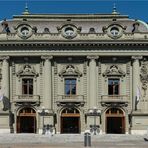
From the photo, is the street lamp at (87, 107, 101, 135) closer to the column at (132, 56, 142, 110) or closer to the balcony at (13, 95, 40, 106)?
the column at (132, 56, 142, 110)

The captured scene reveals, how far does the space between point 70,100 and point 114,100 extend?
525cm

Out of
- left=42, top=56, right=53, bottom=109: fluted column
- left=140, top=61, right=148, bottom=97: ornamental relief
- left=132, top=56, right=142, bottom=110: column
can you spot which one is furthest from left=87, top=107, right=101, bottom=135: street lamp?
left=140, top=61, right=148, bottom=97: ornamental relief

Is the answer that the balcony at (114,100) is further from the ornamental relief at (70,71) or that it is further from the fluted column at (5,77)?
the fluted column at (5,77)

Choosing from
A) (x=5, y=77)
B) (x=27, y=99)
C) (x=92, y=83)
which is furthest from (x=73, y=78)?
(x=5, y=77)

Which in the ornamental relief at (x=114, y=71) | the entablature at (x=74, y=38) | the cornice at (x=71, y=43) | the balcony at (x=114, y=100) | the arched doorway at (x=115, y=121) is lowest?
the arched doorway at (x=115, y=121)

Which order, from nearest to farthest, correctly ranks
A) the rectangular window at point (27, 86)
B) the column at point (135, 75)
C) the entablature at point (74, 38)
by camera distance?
the column at point (135, 75) → the entablature at point (74, 38) → the rectangular window at point (27, 86)

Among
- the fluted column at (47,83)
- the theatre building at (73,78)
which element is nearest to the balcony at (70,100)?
the theatre building at (73,78)

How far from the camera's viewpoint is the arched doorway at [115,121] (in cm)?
6050

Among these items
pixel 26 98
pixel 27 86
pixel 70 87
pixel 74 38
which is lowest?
pixel 26 98

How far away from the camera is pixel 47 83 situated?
196 feet

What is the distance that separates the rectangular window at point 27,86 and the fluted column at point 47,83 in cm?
205

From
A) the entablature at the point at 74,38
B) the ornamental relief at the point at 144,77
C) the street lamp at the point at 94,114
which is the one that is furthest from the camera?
the ornamental relief at the point at 144,77

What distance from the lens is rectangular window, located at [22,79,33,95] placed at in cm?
6109

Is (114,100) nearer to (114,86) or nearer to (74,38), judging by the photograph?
(114,86)
